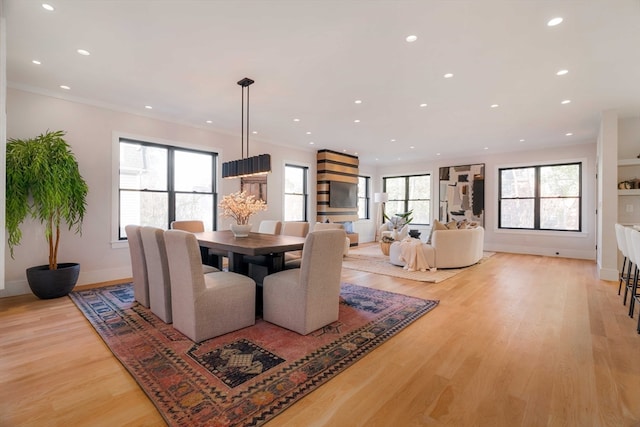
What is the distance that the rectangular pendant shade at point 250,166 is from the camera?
359 cm

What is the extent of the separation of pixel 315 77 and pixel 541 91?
3089 millimetres

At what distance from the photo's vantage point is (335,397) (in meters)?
1.80

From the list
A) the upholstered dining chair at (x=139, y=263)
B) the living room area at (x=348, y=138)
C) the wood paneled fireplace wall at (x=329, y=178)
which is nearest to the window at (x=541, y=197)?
the living room area at (x=348, y=138)

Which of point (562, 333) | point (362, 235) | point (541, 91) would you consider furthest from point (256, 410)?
point (362, 235)

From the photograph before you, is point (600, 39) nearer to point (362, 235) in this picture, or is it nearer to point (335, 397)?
point (335, 397)

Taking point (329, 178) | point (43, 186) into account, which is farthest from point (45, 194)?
point (329, 178)

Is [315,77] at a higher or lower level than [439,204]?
higher

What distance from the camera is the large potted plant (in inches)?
Answer: 136

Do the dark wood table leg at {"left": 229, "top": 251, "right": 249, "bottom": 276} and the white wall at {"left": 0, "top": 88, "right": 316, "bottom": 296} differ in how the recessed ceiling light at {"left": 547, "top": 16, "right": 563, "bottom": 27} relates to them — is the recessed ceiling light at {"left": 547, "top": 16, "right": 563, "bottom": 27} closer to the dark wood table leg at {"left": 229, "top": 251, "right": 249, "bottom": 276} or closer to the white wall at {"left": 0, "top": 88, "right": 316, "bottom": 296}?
the dark wood table leg at {"left": 229, "top": 251, "right": 249, "bottom": 276}

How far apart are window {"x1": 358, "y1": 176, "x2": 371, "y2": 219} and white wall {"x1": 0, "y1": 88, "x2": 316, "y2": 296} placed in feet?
20.6

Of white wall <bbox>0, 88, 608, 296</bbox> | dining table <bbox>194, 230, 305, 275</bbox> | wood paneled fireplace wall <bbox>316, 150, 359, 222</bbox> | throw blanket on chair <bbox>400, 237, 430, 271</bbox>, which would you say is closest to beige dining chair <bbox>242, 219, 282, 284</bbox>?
dining table <bbox>194, 230, 305, 275</bbox>

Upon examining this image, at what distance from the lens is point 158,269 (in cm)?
291

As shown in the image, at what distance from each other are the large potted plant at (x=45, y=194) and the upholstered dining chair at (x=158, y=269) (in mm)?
1657

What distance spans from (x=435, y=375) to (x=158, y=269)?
2676 mm
